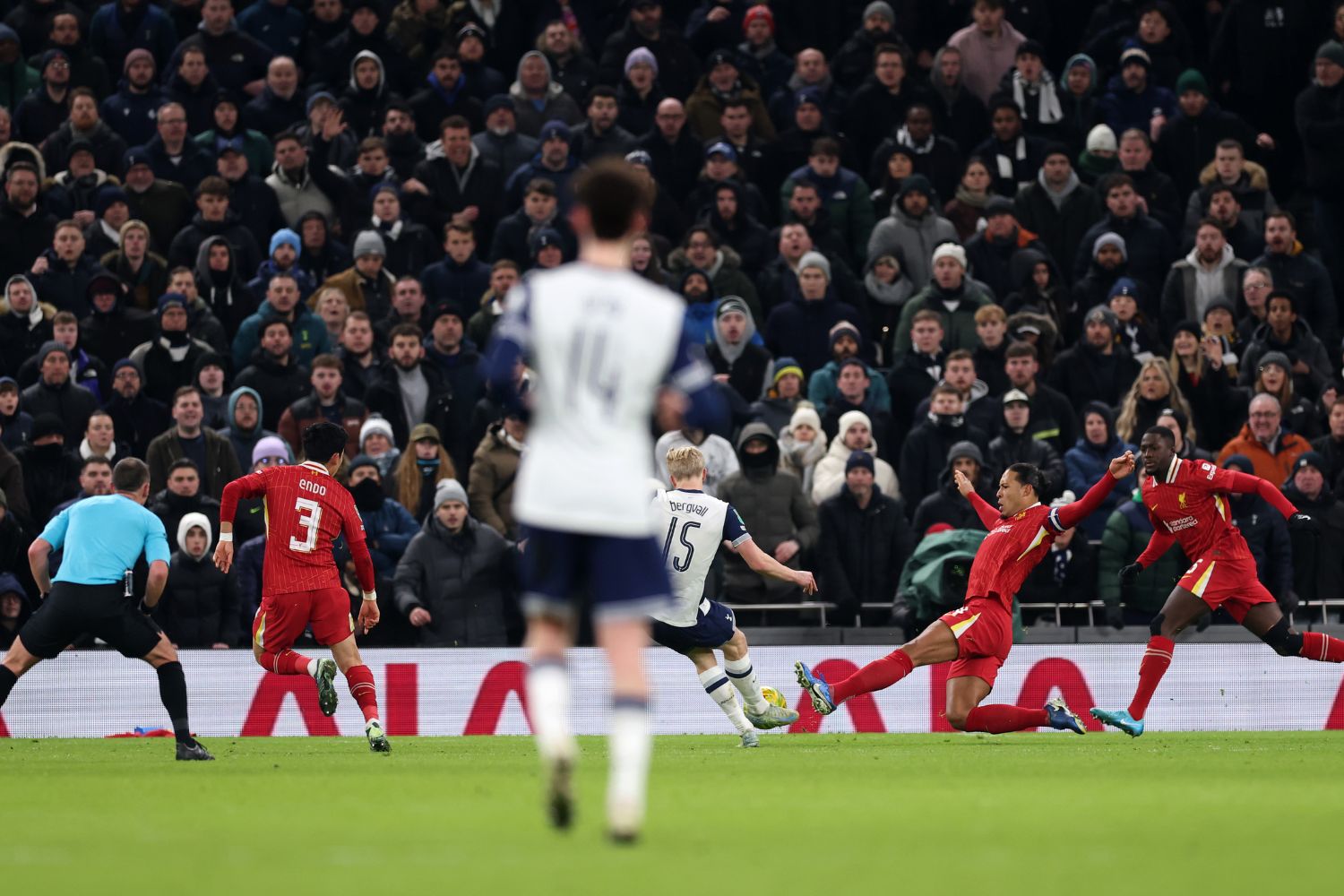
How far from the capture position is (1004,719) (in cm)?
1447

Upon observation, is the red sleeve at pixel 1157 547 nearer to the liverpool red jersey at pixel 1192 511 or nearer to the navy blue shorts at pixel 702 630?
the liverpool red jersey at pixel 1192 511

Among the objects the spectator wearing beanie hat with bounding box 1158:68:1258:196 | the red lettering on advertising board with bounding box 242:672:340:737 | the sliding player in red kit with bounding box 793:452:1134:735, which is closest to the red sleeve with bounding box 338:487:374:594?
the sliding player in red kit with bounding box 793:452:1134:735

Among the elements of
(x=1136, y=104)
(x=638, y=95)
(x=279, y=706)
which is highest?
(x=1136, y=104)

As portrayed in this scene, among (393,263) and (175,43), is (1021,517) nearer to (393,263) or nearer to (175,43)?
(393,263)

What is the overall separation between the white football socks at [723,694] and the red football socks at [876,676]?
0.70m

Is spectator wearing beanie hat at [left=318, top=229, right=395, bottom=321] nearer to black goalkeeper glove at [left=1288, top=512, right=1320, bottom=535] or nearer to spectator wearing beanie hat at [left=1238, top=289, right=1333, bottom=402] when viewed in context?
spectator wearing beanie hat at [left=1238, top=289, right=1333, bottom=402]

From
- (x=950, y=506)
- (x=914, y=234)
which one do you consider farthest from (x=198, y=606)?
(x=914, y=234)

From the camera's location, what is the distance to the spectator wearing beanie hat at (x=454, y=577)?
17.6 meters

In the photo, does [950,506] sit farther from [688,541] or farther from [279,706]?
[279,706]

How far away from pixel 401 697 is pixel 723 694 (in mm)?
4170

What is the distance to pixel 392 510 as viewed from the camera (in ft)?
59.4

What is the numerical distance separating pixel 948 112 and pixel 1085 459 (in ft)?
21.5

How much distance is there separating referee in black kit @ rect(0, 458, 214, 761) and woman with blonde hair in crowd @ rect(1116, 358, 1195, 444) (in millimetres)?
9301

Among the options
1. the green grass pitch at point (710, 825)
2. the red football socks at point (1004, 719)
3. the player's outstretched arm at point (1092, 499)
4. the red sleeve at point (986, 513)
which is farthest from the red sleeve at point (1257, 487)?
the red football socks at point (1004, 719)
